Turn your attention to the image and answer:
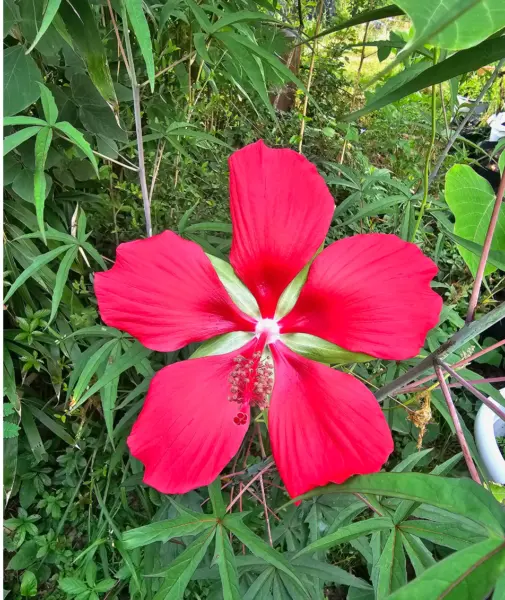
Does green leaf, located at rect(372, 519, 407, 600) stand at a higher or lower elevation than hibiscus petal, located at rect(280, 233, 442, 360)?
lower

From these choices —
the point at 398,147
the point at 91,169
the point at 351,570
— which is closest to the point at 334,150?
the point at 398,147

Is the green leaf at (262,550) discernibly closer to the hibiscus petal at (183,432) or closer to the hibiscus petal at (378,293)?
the hibiscus petal at (183,432)

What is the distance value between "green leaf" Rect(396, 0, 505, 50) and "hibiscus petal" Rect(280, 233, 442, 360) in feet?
0.98

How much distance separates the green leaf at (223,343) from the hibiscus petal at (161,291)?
0.01m

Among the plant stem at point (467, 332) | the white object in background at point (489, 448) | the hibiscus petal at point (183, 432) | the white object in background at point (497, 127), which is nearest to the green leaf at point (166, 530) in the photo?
the hibiscus petal at point (183, 432)

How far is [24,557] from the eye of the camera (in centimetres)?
103

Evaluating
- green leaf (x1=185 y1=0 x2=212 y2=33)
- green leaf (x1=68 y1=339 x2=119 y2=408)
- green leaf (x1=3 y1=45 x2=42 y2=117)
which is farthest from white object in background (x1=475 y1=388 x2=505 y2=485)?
green leaf (x1=3 y1=45 x2=42 y2=117)

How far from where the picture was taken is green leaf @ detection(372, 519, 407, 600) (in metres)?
0.39

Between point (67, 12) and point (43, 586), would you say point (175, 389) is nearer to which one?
point (67, 12)

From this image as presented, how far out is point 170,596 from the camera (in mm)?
539

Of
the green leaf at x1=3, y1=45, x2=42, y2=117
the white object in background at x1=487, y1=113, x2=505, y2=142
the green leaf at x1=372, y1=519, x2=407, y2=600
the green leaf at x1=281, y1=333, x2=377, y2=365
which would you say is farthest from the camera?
the white object in background at x1=487, y1=113, x2=505, y2=142

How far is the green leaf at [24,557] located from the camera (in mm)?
1011

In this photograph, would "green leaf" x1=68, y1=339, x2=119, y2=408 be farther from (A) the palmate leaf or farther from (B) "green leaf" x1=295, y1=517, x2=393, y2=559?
(A) the palmate leaf

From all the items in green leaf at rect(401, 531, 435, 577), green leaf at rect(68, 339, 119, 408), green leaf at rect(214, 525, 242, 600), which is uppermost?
green leaf at rect(401, 531, 435, 577)
